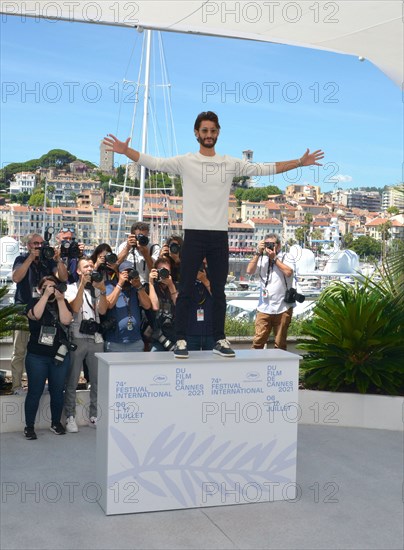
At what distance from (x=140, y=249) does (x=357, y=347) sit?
212cm

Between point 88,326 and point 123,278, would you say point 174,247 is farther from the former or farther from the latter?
point 88,326

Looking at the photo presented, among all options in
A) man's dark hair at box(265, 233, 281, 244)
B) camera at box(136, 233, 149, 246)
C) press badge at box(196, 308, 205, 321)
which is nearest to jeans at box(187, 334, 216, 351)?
press badge at box(196, 308, 205, 321)

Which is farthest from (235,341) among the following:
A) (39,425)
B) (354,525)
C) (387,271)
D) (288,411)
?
(354,525)

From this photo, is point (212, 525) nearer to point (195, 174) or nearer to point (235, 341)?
point (195, 174)

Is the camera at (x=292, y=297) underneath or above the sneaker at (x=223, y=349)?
above

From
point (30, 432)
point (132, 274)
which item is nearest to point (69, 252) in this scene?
point (132, 274)

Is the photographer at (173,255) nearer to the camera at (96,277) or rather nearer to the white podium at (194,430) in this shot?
Result: the camera at (96,277)

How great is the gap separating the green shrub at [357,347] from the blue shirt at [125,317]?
1.82 meters

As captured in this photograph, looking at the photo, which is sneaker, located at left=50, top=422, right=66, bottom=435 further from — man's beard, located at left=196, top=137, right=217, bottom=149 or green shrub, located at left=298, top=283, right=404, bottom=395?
man's beard, located at left=196, top=137, right=217, bottom=149

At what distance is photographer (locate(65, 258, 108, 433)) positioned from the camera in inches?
237

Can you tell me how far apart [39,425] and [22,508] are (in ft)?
6.16

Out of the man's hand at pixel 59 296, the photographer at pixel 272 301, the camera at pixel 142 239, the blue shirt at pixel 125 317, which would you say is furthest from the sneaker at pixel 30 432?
the photographer at pixel 272 301

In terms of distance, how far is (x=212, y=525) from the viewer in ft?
14.0

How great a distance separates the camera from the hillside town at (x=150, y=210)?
1163 cm
